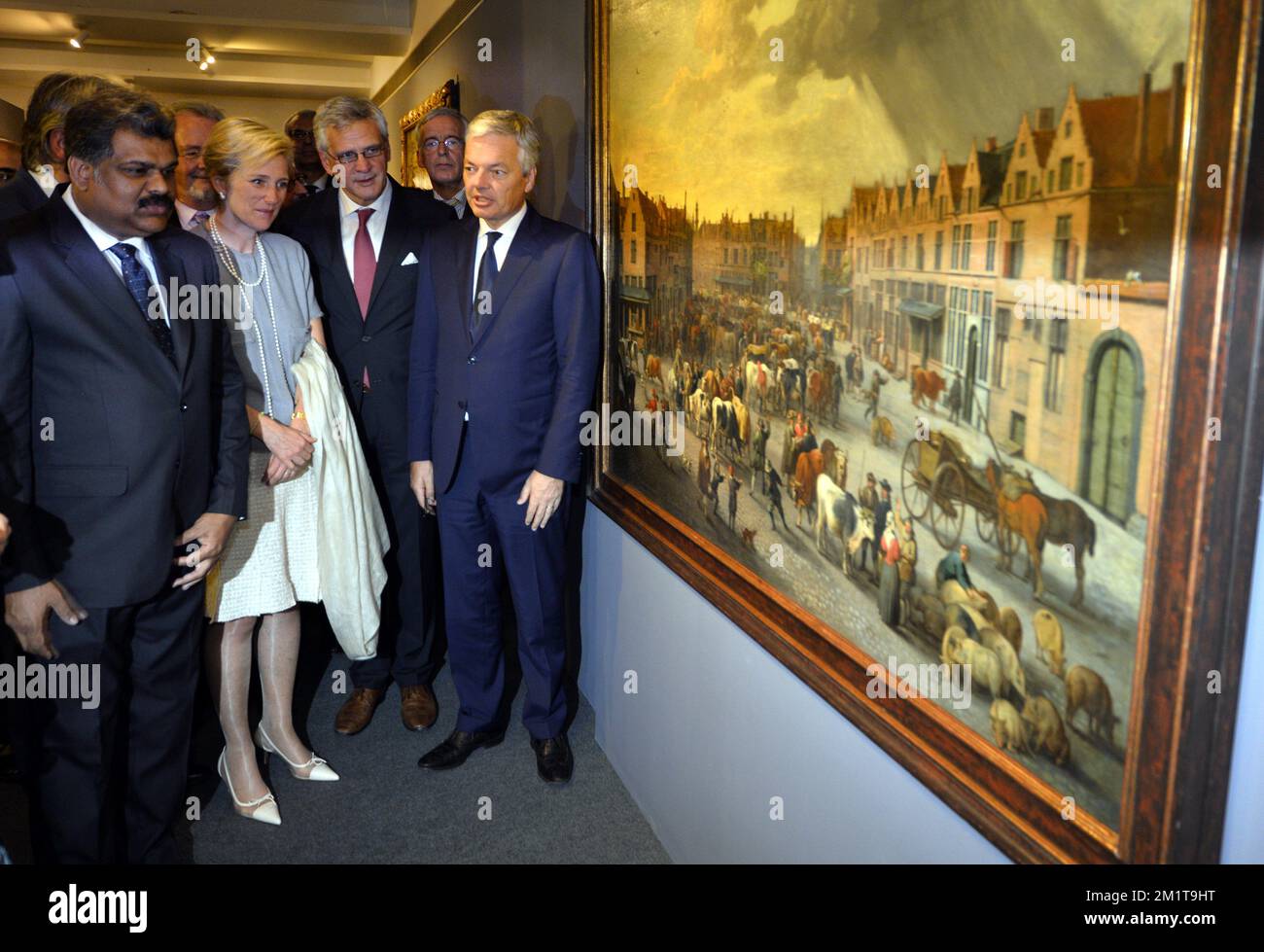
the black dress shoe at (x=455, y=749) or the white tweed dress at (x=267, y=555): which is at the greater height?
the white tweed dress at (x=267, y=555)

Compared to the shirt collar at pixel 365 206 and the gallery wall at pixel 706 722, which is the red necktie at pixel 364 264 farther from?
the gallery wall at pixel 706 722

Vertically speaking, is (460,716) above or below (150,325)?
below

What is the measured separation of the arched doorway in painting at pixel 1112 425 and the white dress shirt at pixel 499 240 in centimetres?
204

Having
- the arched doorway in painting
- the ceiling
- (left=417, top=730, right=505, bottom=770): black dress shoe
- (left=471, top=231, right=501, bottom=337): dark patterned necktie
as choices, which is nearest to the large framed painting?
the arched doorway in painting

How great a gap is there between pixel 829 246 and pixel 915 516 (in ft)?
1.64

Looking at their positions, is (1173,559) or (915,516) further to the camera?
(915,516)

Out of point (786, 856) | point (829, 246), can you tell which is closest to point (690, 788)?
point (786, 856)

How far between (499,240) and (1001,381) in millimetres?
1961

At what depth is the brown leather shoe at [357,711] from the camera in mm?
3582

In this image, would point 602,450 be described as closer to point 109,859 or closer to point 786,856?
point 786,856

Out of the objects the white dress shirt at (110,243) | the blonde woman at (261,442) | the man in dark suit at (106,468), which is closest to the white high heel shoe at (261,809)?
the blonde woman at (261,442)

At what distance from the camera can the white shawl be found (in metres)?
3.00

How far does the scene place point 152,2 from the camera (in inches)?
281

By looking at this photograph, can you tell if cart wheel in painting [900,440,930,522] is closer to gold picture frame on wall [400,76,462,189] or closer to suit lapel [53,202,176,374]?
suit lapel [53,202,176,374]
